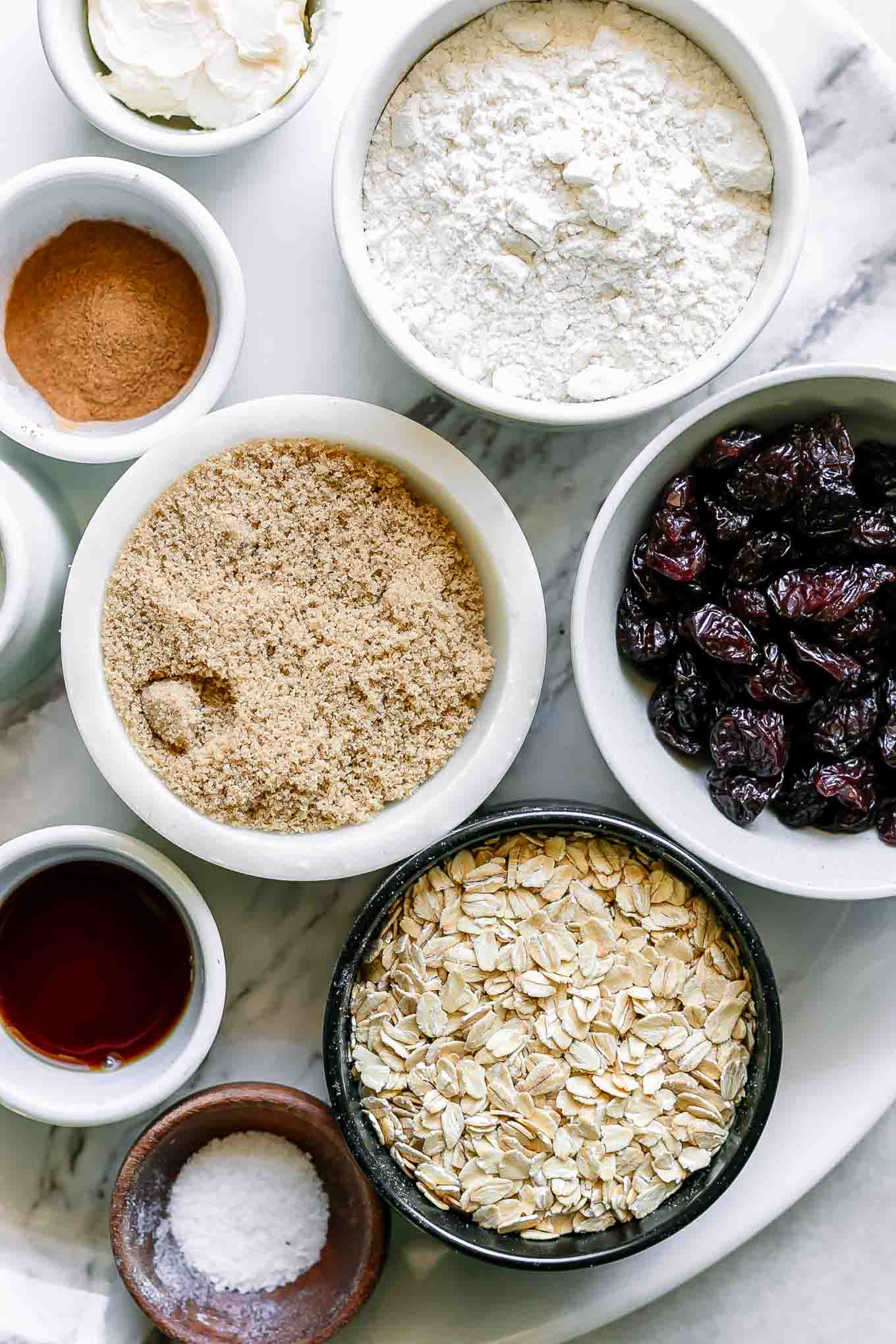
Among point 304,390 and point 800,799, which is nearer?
point 800,799

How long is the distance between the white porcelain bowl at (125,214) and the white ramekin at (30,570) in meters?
0.06

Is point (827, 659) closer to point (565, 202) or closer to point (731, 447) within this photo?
point (731, 447)

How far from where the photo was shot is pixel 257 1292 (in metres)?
1.20

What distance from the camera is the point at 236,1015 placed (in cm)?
125

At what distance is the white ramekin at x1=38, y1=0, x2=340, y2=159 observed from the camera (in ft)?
3.63

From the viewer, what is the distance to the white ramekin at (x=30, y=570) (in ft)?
3.50

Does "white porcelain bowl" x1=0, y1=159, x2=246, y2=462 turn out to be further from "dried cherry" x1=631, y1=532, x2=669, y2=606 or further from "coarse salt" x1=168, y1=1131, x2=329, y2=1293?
"coarse salt" x1=168, y1=1131, x2=329, y2=1293

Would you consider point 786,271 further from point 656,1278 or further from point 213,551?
point 656,1278

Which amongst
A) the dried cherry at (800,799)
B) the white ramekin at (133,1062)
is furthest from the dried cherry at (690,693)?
the white ramekin at (133,1062)

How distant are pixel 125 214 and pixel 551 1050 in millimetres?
934

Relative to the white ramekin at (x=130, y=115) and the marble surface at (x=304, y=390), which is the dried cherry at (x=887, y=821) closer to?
the marble surface at (x=304, y=390)

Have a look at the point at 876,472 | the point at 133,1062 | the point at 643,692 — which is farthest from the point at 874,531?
the point at 133,1062

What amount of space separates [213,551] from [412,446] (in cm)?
22

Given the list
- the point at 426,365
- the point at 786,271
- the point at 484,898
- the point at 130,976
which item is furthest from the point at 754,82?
the point at 130,976
